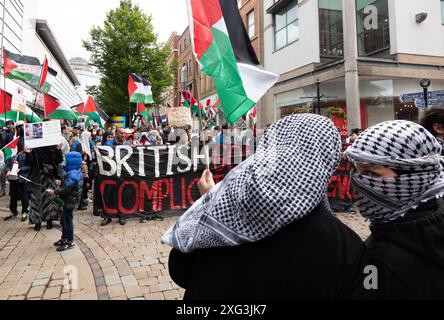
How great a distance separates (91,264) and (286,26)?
68.2 feet

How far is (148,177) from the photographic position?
7.35m

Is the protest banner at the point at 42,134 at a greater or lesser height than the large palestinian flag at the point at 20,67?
lesser

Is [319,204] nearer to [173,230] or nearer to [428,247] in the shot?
[428,247]

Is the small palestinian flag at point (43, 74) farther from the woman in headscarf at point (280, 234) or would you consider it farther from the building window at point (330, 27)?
the building window at point (330, 27)

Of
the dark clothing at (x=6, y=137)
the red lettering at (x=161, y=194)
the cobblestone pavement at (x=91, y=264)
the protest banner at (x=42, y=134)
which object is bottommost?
the cobblestone pavement at (x=91, y=264)

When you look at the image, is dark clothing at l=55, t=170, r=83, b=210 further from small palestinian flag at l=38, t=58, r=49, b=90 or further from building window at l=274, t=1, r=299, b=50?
building window at l=274, t=1, r=299, b=50

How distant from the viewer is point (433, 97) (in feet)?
25.9

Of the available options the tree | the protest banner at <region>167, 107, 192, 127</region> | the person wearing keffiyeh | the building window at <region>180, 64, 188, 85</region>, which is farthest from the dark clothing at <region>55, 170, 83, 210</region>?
the building window at <region>180, 64, 188, 85</region>

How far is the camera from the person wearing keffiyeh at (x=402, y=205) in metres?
1.08

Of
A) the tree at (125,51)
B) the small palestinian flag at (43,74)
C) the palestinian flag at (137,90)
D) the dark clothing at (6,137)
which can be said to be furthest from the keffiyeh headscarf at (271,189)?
the tree at (125,51)

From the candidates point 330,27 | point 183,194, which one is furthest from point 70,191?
point 330,27

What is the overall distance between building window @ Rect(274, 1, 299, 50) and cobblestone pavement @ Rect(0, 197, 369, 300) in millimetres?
16909

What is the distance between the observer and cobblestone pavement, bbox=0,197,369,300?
3.83 meters

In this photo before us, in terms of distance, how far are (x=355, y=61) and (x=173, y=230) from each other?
17121 millimetres
